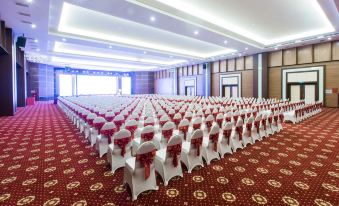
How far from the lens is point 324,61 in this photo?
11.8m

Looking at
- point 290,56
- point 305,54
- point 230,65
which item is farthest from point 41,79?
point 305,54

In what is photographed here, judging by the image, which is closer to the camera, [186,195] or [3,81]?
[186,195]

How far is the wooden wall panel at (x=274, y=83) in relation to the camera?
1396cm

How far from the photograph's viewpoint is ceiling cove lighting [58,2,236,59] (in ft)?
26.7

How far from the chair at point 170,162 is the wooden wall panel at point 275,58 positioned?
13.7m

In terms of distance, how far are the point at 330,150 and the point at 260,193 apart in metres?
2.82

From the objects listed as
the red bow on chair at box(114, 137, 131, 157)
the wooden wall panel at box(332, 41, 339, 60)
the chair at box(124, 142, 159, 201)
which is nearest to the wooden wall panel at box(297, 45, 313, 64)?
the wooden wall panel at box(332, 41, 339, 60)

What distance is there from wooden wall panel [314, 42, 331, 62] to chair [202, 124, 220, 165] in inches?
482

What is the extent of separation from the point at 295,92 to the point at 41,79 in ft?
77.8

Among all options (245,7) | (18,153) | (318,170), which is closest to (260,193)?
(318,170)

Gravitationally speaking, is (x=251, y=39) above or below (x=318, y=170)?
above

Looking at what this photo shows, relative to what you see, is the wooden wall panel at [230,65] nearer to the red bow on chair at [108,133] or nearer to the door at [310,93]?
the door at [310,93]

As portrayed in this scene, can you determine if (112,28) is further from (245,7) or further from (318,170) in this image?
(318,170)

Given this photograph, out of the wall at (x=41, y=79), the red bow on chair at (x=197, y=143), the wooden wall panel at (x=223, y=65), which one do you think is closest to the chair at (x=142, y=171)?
the red bow on chair at (x=197, y=143)
